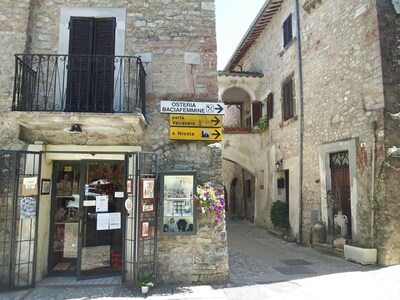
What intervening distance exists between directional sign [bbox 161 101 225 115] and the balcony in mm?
441

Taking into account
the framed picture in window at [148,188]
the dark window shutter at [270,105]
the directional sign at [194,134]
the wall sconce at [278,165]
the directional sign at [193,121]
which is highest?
the dark window shutter at [270,105]

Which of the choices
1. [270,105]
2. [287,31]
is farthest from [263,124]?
[287,31]

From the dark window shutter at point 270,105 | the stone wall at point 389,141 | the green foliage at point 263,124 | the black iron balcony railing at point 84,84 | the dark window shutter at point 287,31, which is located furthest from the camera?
the green foliage at point 263,124

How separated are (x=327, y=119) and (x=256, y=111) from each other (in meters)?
5.44

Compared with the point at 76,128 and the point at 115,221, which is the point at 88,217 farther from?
the point at 76,128

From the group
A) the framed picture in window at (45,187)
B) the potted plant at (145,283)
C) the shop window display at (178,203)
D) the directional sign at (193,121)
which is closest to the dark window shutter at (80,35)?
the directional sign at (193,121)

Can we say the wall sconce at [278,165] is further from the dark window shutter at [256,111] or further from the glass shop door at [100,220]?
the glass shop door at [100,220]

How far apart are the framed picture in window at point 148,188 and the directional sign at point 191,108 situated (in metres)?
1.30

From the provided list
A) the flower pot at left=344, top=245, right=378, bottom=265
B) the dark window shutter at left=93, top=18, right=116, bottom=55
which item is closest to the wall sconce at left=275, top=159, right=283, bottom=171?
the flower pot at left=344, top=245, right=378, bottom=265

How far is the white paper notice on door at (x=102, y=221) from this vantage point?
5.87 metres

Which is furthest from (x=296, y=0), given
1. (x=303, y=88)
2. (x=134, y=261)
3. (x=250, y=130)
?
(x=134, y=261)

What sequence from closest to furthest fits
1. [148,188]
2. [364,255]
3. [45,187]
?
[148,188], [45,187], [364,255]

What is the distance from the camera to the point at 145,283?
16.7 feet

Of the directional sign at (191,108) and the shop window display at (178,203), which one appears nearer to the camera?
the shop window display at (178,203)
